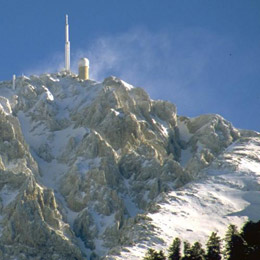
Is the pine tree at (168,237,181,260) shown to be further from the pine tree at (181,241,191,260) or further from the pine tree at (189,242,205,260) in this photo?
the pine tree at (189,242,205,260)

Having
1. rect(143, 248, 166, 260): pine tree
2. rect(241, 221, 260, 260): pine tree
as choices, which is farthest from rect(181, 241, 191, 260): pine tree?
rect(241, 221, 260, 260): pine tree

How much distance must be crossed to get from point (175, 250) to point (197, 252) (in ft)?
12.1

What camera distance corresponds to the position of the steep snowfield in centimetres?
14350

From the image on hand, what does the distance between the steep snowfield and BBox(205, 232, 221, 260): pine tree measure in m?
10.0

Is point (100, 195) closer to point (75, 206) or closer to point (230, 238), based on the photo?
point (75, 206)

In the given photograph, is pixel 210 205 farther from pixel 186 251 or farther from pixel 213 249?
pixel 186 251

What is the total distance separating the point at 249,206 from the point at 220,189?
7.13m

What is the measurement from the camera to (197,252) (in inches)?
5005

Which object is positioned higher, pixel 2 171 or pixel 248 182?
pixel 2 171

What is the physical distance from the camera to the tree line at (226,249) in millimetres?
126500

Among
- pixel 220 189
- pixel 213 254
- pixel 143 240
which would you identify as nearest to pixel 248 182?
pixel 220 189

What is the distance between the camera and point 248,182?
165125 mm

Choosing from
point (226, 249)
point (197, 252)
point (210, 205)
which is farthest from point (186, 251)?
point (210, 205)

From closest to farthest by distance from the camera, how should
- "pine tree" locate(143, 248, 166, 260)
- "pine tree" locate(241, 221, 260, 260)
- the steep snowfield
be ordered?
"pine tree" locate(241, 221, 260, 260) < "pine tree" locate(143, 248, 166, 260) < the steep snowfield
